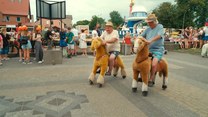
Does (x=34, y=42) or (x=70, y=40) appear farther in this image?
(x=70, y=40)

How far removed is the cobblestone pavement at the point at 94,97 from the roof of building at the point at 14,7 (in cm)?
5605

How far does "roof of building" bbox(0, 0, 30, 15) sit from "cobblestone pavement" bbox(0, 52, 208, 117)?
56051 mm

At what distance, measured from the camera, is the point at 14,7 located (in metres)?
59.6

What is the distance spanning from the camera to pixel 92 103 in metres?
4.83

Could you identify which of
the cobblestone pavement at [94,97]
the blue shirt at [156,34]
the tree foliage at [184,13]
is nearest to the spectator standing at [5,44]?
the cobblestone pavement at [94,97]

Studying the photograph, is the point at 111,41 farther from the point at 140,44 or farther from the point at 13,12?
the point at 13,12

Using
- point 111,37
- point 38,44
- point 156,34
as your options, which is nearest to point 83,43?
point 38,44

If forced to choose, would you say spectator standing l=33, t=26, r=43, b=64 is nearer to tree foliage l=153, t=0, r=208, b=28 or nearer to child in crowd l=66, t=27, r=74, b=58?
child in crowd l=66, t=27, r=74, b=58

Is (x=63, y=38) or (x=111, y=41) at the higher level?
(x=63, y=38)

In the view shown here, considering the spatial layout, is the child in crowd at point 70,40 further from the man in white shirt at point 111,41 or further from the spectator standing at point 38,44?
the man in white shirt at point 111,41

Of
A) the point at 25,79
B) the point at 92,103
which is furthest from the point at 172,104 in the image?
the point at 25,79

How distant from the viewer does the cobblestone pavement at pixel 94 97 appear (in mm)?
4367

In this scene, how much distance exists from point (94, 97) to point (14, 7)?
61.6 m

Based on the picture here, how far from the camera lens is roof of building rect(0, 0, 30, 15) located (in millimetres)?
57550
